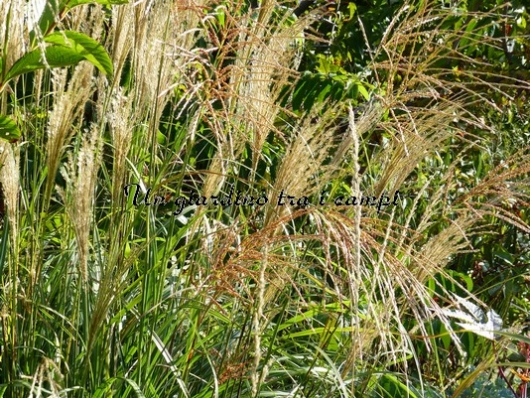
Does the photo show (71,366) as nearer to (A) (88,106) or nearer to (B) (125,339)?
(B) (125,339)

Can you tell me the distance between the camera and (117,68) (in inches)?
80.0

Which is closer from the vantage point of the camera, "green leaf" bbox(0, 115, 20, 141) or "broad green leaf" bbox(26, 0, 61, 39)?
"broad green leaf" bbox(26, 0, 61, 39)

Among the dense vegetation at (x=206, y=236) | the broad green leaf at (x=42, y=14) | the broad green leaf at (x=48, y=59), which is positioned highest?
the broad green leaf at (x=42, y=14)

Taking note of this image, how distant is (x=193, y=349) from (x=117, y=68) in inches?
26.8

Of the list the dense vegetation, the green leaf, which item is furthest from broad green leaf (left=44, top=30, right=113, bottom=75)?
the green leaf

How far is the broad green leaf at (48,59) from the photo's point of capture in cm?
141

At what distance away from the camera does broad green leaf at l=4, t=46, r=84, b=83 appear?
1.41 metres

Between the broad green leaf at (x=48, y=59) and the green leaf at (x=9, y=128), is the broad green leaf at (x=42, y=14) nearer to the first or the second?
the broad green leaf at (x=48, y=59)

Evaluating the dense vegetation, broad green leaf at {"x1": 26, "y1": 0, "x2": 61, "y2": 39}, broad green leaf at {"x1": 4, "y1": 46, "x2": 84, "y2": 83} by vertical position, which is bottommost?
the dense vegetation

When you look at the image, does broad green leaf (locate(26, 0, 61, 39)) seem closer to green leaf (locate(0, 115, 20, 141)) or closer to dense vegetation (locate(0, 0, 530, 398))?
dense vegetation (locate(0, 0, 530, 398))

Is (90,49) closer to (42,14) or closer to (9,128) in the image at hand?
(42,14)

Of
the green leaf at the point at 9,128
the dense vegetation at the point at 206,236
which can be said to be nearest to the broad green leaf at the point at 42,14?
the dense vegetation at the point at 206,236

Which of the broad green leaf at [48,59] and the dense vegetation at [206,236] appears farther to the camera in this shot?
the dense vegetation at [206,236]

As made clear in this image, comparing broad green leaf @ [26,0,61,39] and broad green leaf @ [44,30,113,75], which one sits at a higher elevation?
broad green leaf @ [26,0,61,39]
